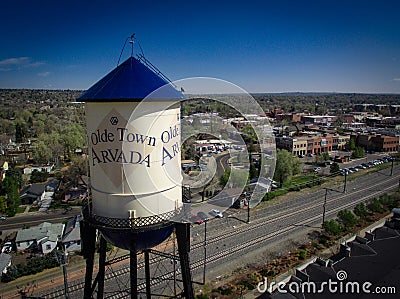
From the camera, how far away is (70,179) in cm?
1741

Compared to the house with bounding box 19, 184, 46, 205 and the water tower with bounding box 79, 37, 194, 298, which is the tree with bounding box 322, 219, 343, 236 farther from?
the house with bounding box 19, 184, 46, 205

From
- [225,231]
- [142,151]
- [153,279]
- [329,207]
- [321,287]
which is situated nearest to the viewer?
[142,151]

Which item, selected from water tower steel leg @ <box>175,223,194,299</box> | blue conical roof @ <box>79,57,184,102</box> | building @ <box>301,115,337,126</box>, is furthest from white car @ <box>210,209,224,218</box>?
building @ <box>301,115,337,126</box>

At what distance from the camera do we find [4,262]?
30.7ft

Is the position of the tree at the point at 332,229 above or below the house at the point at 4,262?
above

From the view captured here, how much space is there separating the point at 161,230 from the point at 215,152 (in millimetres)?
19896

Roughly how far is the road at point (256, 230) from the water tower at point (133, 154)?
13.9 feet

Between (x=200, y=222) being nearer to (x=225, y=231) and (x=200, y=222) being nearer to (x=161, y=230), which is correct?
(x=225, y=231)

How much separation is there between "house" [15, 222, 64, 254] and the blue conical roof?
856 centimetres

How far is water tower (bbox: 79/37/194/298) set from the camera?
3.56 m

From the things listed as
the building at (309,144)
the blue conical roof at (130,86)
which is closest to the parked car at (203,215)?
the blue conical roof at (130,86)

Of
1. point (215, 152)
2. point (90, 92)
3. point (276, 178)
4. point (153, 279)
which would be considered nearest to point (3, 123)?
point (215, 152)

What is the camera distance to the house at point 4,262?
907 centimetres

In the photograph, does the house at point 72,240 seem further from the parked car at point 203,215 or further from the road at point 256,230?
the parked car at point 203,215
